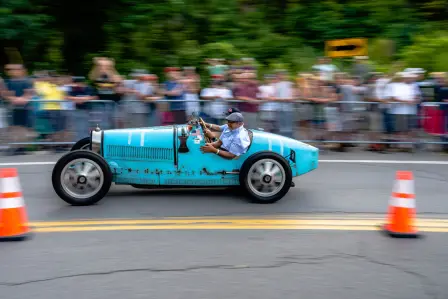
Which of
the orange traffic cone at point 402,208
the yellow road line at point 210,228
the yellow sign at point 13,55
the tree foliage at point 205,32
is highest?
the tree foliage at point 205,32

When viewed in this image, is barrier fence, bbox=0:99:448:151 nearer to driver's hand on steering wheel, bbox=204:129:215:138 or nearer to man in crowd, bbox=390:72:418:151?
man in crowd, bbox=390:72:418:151

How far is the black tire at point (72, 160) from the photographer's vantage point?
29.0 ft

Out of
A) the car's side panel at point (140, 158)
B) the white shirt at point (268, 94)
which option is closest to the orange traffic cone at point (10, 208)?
the car's side panel at point (140, 158)

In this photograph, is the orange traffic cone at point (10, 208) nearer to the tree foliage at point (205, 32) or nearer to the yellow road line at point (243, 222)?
the yellow road line at point (243, 222)

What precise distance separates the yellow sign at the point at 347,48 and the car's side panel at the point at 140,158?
10532 mm

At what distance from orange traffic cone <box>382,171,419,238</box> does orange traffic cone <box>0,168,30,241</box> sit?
4.12 meters

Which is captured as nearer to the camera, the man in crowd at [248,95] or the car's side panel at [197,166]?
the car's side panel at [197,166]

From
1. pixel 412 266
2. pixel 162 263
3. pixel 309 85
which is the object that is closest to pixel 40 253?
pixel 162 263

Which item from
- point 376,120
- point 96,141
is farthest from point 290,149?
point 376,120

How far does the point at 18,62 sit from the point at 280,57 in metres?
7.60

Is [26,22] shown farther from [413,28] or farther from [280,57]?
[413,28]

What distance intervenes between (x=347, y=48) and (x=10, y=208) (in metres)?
13.6

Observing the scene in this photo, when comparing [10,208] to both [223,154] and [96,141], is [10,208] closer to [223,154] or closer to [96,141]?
[96,141]

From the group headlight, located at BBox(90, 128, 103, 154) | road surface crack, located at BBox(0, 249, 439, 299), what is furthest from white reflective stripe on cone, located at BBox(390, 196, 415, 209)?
headlight, located at BBox(90, 128, 103, 154)
